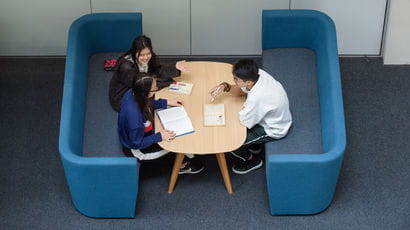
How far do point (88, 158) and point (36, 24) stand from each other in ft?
8.73

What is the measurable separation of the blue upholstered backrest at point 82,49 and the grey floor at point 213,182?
2.06ft

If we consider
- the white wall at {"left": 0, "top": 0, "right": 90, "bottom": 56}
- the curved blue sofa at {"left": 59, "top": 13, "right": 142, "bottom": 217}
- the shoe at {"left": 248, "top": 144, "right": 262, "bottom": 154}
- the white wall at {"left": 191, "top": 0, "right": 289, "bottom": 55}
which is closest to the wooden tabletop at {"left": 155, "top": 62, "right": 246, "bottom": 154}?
the curved blue sofa at {"left": 59, "top": 13, "right": 142, "bottom": 217}

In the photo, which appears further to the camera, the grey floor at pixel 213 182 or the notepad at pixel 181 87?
the notepad at pixel 181 87

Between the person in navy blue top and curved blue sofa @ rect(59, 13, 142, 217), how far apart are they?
200 mm

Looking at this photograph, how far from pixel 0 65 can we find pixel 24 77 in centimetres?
40

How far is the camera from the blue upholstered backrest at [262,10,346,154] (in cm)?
505

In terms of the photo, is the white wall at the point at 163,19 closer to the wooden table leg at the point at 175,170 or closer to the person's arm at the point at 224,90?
the person's arm at the point at 224,90

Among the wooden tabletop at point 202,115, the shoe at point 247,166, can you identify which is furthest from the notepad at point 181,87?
the shoe at point 247,166

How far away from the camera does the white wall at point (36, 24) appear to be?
266 inches

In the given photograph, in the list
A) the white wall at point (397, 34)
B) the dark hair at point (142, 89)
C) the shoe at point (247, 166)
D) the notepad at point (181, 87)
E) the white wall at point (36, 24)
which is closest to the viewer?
the dark hair at point (142, 89)

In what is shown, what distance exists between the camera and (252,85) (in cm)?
509

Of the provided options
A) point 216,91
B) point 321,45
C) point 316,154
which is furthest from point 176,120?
point 321,45

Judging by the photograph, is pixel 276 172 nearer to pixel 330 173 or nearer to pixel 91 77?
pixel 330 173

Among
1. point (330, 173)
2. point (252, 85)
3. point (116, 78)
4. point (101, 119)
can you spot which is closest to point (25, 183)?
point (101, 119)
